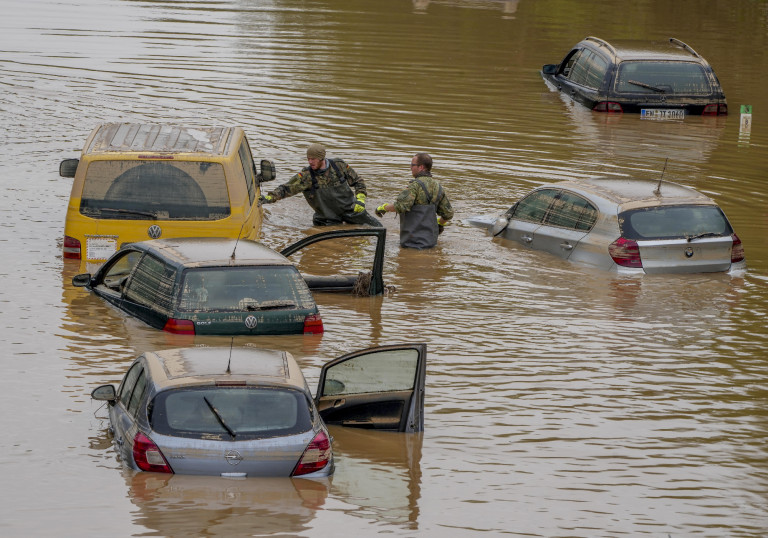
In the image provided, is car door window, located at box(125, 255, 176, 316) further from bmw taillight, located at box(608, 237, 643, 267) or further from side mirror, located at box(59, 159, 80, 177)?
bmw taillight, located at box(608, 237, 643, 267)

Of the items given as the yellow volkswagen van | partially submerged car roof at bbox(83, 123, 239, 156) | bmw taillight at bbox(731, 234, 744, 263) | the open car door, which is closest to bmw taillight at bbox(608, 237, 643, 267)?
bmw taillight at bbox(731, 234, 744, 263)

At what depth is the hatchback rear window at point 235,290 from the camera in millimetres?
13523

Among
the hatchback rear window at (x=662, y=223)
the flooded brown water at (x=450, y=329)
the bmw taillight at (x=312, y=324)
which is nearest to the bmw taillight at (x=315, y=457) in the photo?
the flooded brown water at (x=450, y=329)

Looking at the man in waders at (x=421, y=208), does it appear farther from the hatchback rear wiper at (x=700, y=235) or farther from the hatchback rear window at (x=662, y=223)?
the hatchback rear wiper at (x=700, y=235)

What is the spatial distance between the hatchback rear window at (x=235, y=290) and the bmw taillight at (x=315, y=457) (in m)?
3.56

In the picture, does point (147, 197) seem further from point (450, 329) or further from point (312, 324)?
point (450, 329)

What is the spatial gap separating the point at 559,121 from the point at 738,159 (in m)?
4.37

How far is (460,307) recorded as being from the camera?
1659 centimetres

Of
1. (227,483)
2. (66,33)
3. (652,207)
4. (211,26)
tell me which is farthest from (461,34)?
(227,483)

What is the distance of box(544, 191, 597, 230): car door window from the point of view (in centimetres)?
1828

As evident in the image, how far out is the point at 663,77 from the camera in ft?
93.6

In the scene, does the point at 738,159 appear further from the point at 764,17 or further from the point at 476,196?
the point at 764,17

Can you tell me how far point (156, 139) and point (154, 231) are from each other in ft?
3.89

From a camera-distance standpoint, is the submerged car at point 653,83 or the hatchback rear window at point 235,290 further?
the submerged car at point 653,83
